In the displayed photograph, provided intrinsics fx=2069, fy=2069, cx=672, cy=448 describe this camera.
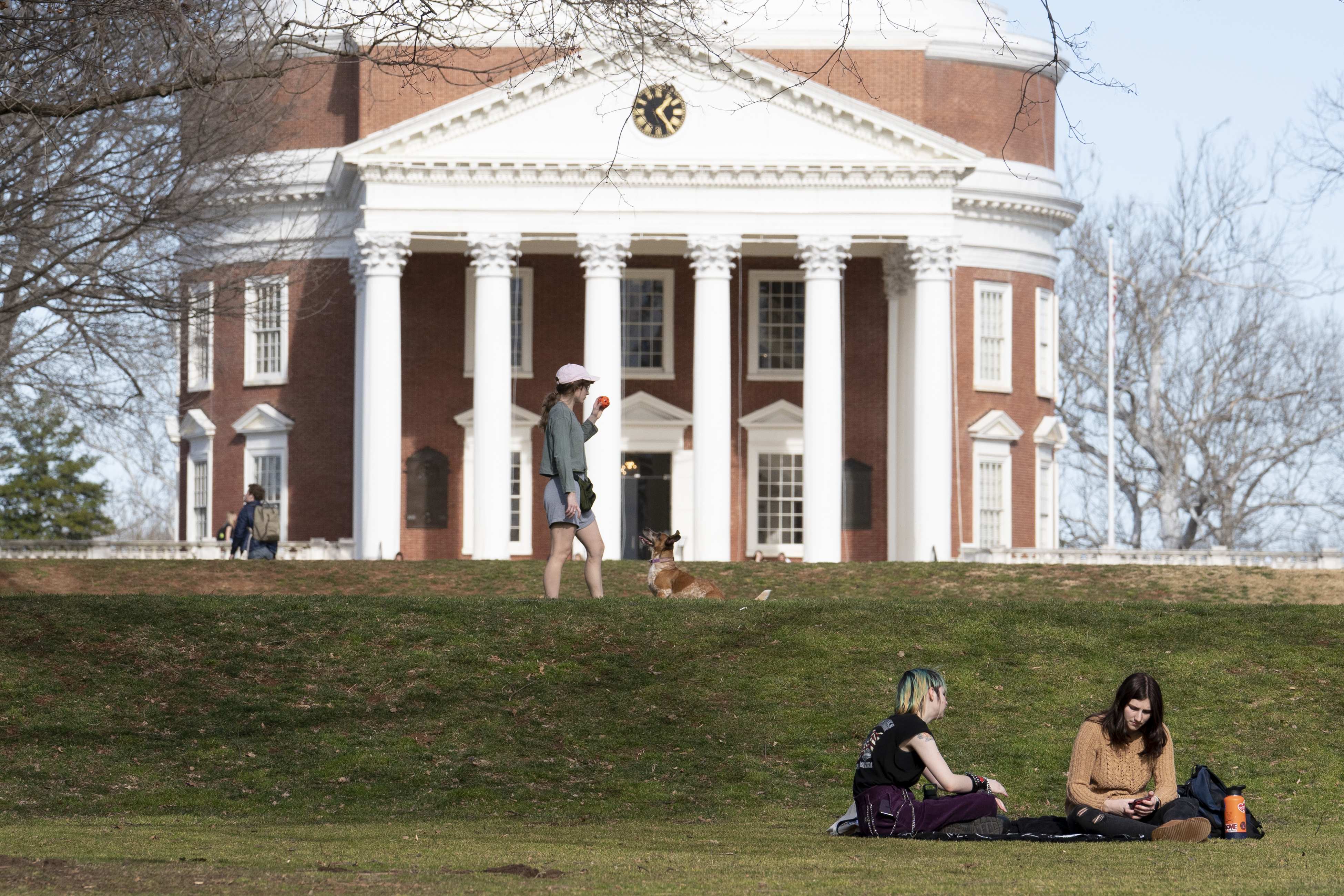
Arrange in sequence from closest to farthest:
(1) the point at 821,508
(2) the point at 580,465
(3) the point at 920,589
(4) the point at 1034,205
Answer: (2) the point at 580,465 < (3) the point at 920,589 < (1) the point at 821,508 < (4) the point at 1034,205

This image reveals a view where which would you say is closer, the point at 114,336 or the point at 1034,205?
the point at 114,336

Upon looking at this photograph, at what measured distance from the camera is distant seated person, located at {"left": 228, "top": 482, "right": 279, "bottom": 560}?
3556cm

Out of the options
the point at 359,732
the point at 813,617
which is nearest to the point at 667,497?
the point at 813,617

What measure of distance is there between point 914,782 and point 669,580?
1130 cm

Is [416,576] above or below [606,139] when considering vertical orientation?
below

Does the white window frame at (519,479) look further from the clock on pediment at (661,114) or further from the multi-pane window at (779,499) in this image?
the clock on pediment at (661,114)

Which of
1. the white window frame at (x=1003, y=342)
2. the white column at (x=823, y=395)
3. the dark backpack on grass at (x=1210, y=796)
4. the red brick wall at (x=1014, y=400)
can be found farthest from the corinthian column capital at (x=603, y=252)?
the dark backpack on grass at (x=1210, y=796)

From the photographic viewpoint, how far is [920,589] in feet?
100

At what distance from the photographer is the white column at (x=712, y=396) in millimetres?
41906

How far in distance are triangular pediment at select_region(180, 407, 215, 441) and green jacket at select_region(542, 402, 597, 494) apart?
34.4 meters

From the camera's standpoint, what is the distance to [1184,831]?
12523 millimetres

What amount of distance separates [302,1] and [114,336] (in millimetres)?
17143

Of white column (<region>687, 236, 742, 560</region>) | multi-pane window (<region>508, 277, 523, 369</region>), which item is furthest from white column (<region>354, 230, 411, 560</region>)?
white column (<region>687, 236, 742, 560</region>)

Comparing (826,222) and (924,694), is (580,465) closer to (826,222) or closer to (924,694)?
(924,694)
